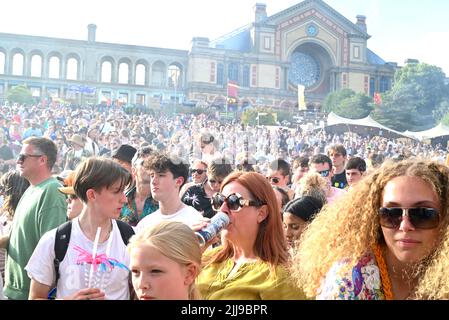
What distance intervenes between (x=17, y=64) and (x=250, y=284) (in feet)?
122

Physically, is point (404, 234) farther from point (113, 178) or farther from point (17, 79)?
point (17, 79)

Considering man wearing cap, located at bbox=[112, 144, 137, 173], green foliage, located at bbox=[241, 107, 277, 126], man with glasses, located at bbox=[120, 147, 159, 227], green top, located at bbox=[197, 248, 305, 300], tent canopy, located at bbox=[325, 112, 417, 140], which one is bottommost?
green top, located at bbox=[197, 248, 305, 300]

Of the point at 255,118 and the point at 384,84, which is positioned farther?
the point at 384,84

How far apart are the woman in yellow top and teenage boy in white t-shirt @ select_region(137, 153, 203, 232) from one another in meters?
1.01

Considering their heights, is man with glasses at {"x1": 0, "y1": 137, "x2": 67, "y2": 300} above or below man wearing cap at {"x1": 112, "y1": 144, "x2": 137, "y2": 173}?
below

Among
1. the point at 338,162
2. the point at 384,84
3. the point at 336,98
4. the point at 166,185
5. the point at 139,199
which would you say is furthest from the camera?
the point at 384,84

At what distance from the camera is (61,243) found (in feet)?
7.98

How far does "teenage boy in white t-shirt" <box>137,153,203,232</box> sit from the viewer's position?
142 inches

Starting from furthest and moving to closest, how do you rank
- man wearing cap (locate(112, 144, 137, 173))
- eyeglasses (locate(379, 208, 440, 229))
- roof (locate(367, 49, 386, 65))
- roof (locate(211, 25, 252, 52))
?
1. roof (locate(367, 49, 386, 65))
2. roof (locate(211, 25, 252, 52))
3. man wearing cap (locate(112, 144, 137, 173))
4. eyeglasses (locate(379, 208, 440, 229))

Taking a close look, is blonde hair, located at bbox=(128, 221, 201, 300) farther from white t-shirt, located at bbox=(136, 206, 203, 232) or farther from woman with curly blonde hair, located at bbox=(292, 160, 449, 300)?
white t-shirt, located at bbox=(136, 206, 203, 232)

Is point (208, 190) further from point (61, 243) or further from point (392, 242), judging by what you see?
point (392, 242)

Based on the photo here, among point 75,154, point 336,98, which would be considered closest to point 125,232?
point 75,154

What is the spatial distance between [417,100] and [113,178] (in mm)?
21996

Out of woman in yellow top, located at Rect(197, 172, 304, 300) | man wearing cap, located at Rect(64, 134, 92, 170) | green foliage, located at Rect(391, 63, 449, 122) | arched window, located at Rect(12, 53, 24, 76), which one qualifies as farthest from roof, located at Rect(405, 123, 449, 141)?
arched window, located at Rect(12, 53, 24, 76)
